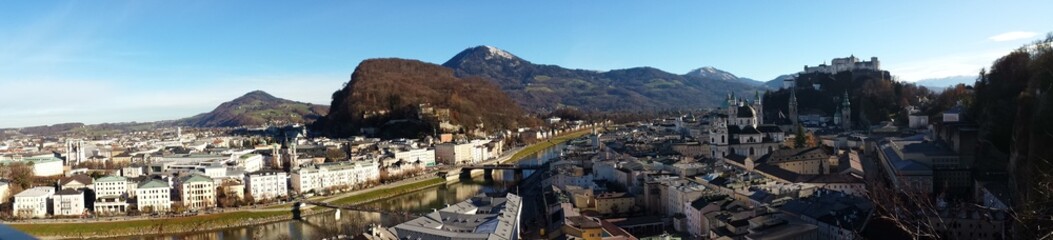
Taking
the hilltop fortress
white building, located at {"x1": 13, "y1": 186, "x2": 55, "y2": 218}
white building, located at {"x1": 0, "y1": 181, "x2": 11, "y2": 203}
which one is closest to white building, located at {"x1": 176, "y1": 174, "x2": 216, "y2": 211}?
white building, located at {"x1": 13, "y1": 186, "x2": 55, "y2": 218}

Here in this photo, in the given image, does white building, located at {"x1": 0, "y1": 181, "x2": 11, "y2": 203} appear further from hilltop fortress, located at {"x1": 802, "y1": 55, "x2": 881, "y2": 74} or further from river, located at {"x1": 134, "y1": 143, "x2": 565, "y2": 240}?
hilltop fortress, located at {"x1": 802, "y1": 55, "x2": 881, "y2": 74}

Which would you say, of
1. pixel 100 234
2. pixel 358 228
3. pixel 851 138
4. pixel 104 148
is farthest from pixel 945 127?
pixel 104 148

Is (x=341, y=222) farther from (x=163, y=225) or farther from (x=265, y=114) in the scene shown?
(x=265, y=114)

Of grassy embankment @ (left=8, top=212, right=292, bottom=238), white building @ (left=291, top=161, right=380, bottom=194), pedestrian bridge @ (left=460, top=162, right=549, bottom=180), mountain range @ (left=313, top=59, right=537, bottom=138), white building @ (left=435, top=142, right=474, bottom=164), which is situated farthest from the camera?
mountain range @ (left=313, top=59, right=537, bottom=138)

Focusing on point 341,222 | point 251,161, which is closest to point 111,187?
point 341,222

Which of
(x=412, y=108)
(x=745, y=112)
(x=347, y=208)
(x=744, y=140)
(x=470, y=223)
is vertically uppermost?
(x=412, y=108)
